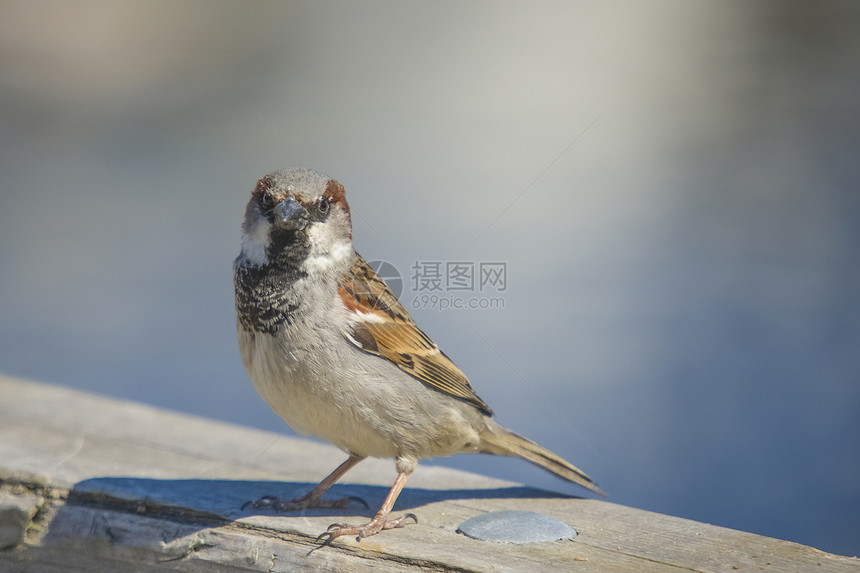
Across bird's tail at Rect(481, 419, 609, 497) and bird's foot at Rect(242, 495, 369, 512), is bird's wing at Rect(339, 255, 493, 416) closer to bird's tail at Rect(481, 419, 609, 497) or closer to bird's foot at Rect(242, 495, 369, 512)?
bird's tail at Rect(481, 419, 609, 497)

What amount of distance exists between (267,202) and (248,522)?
915 millimetres

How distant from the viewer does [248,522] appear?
2.16 metres

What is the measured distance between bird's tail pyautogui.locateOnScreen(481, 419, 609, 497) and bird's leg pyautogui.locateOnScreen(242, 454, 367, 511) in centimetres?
46

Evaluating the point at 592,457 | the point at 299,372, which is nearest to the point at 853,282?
the point at 592,457

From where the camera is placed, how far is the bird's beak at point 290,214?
2.31 meters

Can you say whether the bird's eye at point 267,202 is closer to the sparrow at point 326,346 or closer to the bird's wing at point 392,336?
the sparrow at point 326,346

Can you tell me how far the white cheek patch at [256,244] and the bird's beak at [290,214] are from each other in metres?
0.07

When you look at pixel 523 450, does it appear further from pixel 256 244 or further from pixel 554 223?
pixel 554 223

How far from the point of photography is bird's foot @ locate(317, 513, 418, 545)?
2135 mm

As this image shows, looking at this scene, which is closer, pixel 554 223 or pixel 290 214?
pixel 290 214

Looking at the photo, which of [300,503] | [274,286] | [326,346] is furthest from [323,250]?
[300,503]

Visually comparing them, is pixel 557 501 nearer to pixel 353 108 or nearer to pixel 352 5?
pixel 353 108

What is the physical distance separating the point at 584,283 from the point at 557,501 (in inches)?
150

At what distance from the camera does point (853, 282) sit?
616 centimetres
